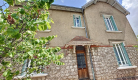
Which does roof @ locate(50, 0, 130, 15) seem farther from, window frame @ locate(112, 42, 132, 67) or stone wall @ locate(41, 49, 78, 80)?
window frame @ locate(112, 42, 132, 67)

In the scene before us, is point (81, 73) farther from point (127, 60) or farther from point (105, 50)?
point (127, 60)

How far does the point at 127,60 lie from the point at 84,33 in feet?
12.9

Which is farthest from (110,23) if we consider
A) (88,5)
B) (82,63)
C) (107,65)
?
(82,63)

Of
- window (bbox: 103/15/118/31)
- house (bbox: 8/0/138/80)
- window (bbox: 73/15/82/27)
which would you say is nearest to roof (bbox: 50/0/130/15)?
house (bbox: 8/0/138/80)

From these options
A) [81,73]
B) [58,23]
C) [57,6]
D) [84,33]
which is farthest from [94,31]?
[57,6]

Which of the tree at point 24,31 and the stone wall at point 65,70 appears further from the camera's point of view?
the stone wall at point 65,70

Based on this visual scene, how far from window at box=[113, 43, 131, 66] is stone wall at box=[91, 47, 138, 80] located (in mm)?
347

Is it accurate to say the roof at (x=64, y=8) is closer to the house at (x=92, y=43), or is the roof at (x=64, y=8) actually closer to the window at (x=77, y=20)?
the house at (x=92, y=43)

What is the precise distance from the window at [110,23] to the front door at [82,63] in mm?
3336

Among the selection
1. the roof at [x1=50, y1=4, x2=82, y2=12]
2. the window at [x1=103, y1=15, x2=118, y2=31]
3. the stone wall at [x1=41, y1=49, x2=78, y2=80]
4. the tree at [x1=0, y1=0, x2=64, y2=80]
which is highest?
the roof at [x1=50, y1=4, x2=82, y2=12]

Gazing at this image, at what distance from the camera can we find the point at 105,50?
5.16m

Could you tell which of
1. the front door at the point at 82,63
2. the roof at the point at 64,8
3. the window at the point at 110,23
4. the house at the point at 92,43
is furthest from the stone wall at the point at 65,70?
the window at the point at 110,23

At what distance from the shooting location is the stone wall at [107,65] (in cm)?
453

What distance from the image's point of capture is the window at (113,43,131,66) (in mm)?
5179
